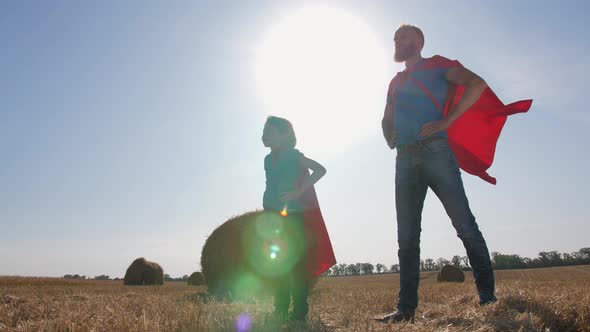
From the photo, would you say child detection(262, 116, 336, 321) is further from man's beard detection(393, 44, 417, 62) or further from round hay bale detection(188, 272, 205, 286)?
round hay bale detection(188, 272, 205, 286)

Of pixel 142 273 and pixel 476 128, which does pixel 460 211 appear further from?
pixel 142 273

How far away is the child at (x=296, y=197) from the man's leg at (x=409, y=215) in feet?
2.26

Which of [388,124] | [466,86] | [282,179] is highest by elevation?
[466,86]

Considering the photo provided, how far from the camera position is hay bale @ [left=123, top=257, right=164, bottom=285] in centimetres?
2175

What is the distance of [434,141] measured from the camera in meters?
3.45

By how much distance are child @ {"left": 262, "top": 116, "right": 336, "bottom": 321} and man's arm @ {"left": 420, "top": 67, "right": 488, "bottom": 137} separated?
1.04 m

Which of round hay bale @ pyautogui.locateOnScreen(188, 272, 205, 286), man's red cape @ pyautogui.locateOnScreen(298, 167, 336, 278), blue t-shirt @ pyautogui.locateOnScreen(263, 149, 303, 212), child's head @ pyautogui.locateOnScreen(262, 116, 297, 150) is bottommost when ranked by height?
round hay bale @ pyautogui.locateOnScreen(188, 272, 205, 286)

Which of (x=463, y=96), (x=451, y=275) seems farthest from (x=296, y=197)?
(x=451, y=275)

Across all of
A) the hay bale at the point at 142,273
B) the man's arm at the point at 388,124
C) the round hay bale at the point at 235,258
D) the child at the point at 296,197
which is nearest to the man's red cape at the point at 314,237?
the child at the point at 296,197

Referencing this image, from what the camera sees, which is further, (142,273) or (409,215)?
(142,273)

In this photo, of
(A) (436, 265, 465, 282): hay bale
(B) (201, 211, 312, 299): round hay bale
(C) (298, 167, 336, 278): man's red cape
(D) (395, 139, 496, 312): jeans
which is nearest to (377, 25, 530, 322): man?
(D) (395, 139, 496, 312): jeans

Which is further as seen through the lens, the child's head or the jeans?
the child's head

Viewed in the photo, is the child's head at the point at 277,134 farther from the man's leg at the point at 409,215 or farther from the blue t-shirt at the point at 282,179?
the man's leg at the point at 409,215

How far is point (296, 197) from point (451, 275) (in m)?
24.5
